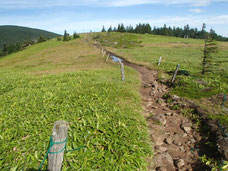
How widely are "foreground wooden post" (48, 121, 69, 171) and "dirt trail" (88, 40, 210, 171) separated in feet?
11.5

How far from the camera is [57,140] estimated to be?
11.1 ft

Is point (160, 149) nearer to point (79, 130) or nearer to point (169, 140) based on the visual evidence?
point (169, 140)

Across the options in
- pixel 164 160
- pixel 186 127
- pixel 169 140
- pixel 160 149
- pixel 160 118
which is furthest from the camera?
pixel 160 118

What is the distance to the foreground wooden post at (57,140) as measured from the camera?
11.0 feet

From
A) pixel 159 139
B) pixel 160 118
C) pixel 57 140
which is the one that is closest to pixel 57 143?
pixel 57 140

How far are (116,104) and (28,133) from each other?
5186mm

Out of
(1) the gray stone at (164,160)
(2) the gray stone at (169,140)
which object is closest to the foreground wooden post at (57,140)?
(1) the gray stone at (164,160)

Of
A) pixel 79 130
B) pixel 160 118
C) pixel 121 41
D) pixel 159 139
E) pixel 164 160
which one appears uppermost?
pixel 121 41

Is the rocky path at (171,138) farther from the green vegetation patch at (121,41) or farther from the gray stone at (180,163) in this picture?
the green vegetation patch at (121,41)

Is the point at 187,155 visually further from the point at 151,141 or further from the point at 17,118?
the point at 17,118

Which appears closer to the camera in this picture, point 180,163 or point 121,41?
point 180,163

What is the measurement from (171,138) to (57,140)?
572cm

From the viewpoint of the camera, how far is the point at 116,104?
31.0 ft

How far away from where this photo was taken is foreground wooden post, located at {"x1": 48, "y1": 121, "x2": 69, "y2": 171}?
11.0 ft
